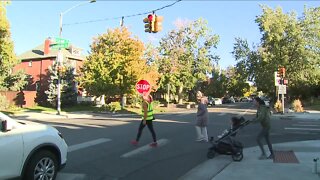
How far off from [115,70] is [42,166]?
35.4 m

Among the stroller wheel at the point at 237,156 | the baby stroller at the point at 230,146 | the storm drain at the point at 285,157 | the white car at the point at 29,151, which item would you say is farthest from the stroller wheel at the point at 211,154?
the white car at the point at 29,151

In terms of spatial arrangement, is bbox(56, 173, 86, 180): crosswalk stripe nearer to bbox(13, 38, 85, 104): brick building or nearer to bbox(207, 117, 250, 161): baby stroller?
bbox(207, 117, 250, 161): baby stroller

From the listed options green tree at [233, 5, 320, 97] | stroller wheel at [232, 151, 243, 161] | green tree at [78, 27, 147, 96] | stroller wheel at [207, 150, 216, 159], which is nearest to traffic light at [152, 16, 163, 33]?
stroller wheel at [207, 150, 216, 159]

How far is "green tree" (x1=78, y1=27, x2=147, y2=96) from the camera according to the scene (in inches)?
1654

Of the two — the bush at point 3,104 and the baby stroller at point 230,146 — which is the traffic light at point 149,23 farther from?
the bush at point 3,104

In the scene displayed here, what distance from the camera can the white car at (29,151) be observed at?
6441mm

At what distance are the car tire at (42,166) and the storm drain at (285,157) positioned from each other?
5.55m

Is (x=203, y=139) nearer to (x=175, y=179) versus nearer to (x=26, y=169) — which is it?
(x=175, y=179)

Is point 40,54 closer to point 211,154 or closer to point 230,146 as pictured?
point 211,154

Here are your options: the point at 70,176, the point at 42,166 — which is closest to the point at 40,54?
the point at 70,176

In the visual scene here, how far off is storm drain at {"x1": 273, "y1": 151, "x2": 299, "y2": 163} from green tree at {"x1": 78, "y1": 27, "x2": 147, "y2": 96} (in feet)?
102

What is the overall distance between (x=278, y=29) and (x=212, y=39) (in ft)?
68.2

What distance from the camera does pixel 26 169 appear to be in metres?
6.79

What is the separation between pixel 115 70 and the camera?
139 ft
